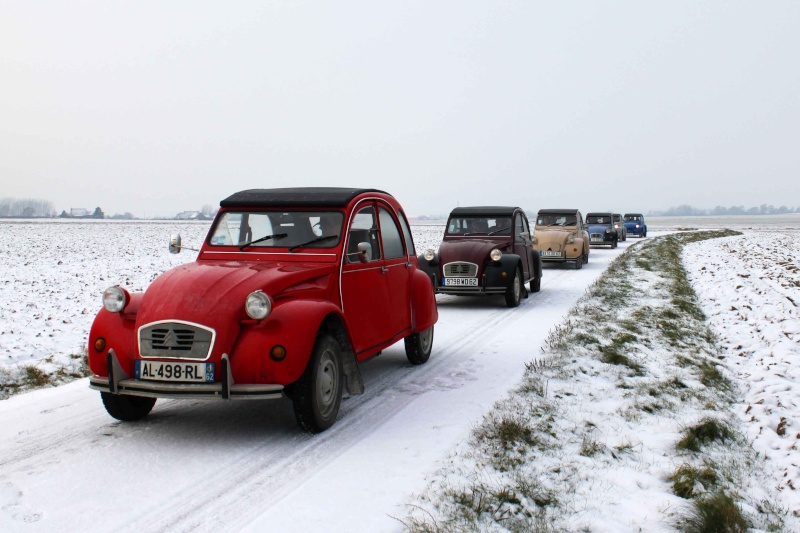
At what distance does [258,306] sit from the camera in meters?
5.01

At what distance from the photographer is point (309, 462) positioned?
476 centimetres

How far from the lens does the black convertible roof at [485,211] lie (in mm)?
14328

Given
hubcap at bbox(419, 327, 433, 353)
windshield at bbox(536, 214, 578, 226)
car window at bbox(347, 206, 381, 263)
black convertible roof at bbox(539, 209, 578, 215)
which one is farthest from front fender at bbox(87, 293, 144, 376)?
black convertible roof at bbox(539, 209, 578, 215)

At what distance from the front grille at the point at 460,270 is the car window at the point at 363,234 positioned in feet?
20.1

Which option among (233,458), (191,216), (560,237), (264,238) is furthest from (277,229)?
(191,216)

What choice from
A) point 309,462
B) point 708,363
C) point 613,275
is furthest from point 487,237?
point 309,462

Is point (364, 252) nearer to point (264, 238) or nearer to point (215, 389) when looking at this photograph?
point (264, 238)

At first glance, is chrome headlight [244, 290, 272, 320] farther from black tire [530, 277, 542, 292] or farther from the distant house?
the distant house

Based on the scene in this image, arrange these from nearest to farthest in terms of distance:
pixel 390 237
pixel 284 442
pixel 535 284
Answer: pixel 284 442 < pixel 390 237 < pixel 535 284

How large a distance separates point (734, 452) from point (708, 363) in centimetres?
307

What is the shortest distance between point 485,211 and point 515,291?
2.15 meters

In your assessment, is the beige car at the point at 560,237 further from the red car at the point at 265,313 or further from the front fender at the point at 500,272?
the red car at the point at 265,313

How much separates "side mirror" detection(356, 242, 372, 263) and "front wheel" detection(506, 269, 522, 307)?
6.54 metres

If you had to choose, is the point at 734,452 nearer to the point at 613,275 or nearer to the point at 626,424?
the point at 626,424
